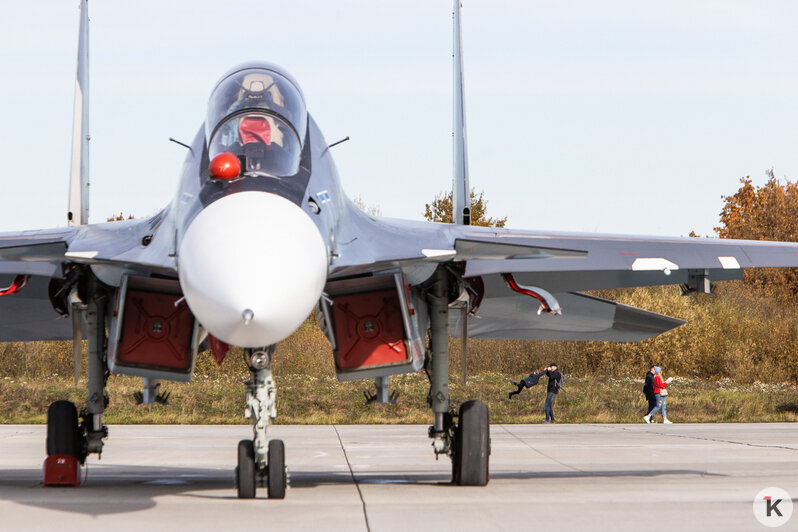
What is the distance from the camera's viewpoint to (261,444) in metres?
7.30

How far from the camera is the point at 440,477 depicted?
10781 millimetres

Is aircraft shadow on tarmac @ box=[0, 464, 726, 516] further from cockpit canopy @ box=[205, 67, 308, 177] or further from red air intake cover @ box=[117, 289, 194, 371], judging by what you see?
cockpit canopy @ box=[205, 67, 308, 177]

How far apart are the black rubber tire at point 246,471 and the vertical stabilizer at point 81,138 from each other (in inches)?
199

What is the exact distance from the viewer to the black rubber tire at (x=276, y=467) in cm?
760

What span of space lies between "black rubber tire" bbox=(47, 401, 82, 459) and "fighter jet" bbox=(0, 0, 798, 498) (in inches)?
0.7

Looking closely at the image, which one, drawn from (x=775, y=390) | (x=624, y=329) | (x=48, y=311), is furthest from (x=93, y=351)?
(x=775, y=390)

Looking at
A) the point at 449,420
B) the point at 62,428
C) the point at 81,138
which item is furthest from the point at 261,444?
the point at 81,138

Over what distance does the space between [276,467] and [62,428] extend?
2839 millimetres

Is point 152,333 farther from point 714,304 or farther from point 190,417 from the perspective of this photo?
point 714,304

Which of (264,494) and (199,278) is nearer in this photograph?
(199,278)

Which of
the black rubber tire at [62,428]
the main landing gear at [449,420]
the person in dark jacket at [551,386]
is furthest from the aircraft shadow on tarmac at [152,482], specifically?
the person in dark jacket at [551,386]

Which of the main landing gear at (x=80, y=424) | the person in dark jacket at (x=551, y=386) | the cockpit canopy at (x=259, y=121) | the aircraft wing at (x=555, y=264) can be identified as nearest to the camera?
the cockpit canopy at (x=259, y=121)

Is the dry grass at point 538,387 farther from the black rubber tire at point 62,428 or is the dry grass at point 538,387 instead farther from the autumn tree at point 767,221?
the black rubber tire at point 62,428

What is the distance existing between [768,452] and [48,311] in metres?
10.5
